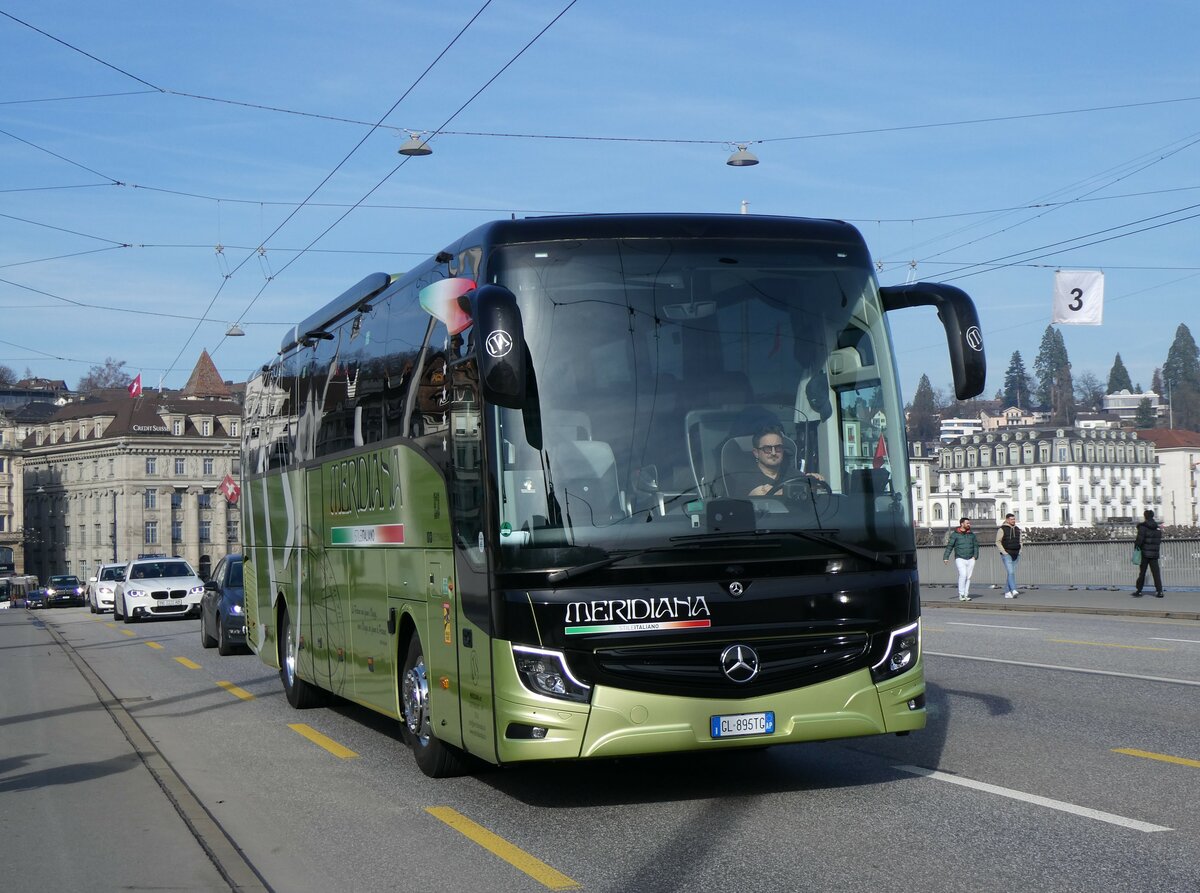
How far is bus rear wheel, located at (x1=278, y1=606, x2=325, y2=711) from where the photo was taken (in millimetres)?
14922

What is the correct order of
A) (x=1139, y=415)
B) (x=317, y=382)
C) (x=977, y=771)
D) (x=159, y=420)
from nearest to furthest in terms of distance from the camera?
1. (x=977, y=771)
2. (x=317, y=382)
3. (x=159, y=420)
4. (x=1139, y=415)

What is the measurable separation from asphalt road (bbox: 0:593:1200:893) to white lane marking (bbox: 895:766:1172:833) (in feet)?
0.08

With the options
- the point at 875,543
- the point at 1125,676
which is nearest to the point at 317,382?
the point at 875,543

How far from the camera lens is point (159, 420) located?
136625mm

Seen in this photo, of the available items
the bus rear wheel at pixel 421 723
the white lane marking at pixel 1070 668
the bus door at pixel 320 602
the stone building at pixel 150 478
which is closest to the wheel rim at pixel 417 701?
the bus rear wheel at pixel 421 723

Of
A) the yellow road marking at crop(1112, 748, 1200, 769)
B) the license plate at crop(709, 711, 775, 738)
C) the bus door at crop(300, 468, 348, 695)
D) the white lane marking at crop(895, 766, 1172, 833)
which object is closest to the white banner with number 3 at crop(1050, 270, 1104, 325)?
the bus door at crop(300, 468, 348, 695)

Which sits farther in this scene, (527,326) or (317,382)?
(317,382)

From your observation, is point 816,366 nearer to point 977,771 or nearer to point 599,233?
point 599,233

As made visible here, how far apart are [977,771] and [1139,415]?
19846 centimetres

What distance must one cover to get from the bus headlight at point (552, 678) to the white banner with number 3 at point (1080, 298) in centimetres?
2281

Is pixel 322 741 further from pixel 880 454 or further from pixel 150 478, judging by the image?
pixel 150 478

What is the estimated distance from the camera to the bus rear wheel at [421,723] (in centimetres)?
994

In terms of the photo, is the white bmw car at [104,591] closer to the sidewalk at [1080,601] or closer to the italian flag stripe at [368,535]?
the sidewalk at [1080,601]

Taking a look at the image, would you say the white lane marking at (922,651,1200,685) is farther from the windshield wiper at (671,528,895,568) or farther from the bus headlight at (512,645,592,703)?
the bus headlight at (512,645,592,703)
